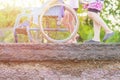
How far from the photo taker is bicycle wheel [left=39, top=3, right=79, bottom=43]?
170cm

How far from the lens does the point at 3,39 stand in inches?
67.4

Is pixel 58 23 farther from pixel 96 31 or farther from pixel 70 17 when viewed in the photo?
pixel 96 31

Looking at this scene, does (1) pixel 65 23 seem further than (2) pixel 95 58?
Yes

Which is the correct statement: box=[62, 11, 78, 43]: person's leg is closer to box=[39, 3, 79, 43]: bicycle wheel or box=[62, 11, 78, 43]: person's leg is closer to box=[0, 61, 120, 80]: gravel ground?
box=[39, 3, 79, 43]: bicycle wheel

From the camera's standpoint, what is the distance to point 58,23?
68.7 inches

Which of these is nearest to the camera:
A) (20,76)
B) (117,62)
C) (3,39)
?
(20,76)

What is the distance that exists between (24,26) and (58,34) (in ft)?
0.63

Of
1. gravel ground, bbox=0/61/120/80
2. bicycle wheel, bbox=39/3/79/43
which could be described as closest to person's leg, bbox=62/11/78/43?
bicycle wheel, bbox=39/3/79/43

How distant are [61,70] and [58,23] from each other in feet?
1.03

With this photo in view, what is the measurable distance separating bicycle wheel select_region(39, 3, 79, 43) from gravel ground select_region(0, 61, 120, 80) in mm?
187

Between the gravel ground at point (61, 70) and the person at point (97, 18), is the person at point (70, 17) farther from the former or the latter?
the gravel ground at point (61, 70)

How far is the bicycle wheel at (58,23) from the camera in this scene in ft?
5.59

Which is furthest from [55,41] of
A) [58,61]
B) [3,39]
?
[3,39]

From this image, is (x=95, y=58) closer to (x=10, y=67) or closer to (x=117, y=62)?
(x=117, y=62)
